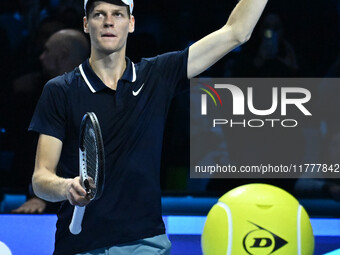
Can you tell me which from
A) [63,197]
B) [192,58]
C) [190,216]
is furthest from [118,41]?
[190,216]

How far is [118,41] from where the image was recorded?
110 inches

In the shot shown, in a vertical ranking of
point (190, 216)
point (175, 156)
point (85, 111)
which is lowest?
point (190, 216)

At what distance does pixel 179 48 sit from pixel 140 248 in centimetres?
302

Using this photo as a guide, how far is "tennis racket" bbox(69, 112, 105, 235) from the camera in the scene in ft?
7.57

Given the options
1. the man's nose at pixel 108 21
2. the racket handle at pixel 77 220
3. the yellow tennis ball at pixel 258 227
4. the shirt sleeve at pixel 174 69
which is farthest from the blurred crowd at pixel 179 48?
the racket handle at pixel 77 220

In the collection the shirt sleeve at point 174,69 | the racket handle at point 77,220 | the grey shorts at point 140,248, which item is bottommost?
the grey shorts at point 140,248

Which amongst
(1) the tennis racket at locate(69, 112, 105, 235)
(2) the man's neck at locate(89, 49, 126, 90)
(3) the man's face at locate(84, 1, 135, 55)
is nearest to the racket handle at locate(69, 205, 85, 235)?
(1) the tennis racket at locate(69, 112, 105, 235)

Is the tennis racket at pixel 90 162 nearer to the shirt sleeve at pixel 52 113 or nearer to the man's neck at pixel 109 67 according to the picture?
the shirt sleeve at pixel 52 113

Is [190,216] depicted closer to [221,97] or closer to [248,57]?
[221,97]

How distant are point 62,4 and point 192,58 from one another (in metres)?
2.82

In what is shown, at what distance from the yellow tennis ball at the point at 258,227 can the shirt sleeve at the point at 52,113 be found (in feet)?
4.42

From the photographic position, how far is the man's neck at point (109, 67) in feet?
9.26

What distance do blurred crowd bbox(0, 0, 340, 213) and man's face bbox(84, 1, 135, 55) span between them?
8.42 feet

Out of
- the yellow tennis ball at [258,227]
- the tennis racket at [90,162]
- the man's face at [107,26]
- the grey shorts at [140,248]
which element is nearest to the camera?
the tennis racket at [90,162]
